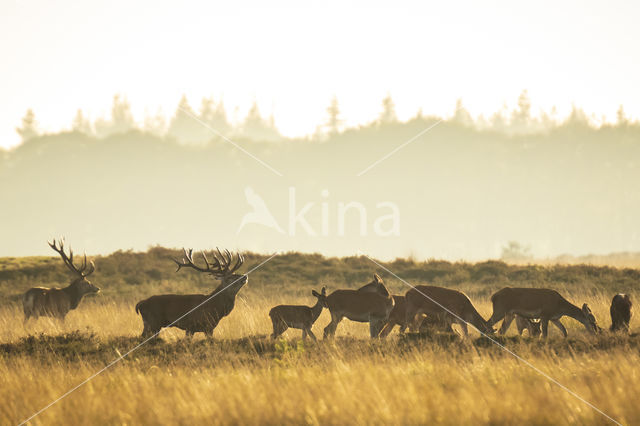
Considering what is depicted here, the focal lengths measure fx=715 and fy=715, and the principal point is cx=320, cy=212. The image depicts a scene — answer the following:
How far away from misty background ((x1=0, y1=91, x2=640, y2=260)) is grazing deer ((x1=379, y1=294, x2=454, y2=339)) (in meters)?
84.8

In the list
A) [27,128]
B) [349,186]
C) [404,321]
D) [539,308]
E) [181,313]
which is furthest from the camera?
[27,128]

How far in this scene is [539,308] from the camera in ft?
50.7

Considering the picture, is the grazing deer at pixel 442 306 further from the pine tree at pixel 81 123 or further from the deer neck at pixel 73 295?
the pine tree at pixel 81 123

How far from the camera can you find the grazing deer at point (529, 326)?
15.9 m

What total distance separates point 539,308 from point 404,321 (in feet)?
9.74

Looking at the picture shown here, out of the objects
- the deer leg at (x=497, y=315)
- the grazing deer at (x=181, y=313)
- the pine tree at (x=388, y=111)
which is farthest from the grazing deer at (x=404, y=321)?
the pine tree at (x=388, y=111)

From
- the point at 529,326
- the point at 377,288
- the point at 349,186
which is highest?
the point at 349,186

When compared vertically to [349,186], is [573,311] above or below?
below

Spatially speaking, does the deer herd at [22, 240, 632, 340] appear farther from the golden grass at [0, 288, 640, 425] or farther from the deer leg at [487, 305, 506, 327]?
the golden grass at [0, 288, 640, 425]

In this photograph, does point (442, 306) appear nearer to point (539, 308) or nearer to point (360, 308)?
point (360, 308)

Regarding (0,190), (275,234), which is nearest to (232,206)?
(275,234)

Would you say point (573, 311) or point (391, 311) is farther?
point (391, 311)

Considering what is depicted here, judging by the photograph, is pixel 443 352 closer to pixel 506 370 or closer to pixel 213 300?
pixel 506 370

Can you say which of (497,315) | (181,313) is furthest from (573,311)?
(181,313)
